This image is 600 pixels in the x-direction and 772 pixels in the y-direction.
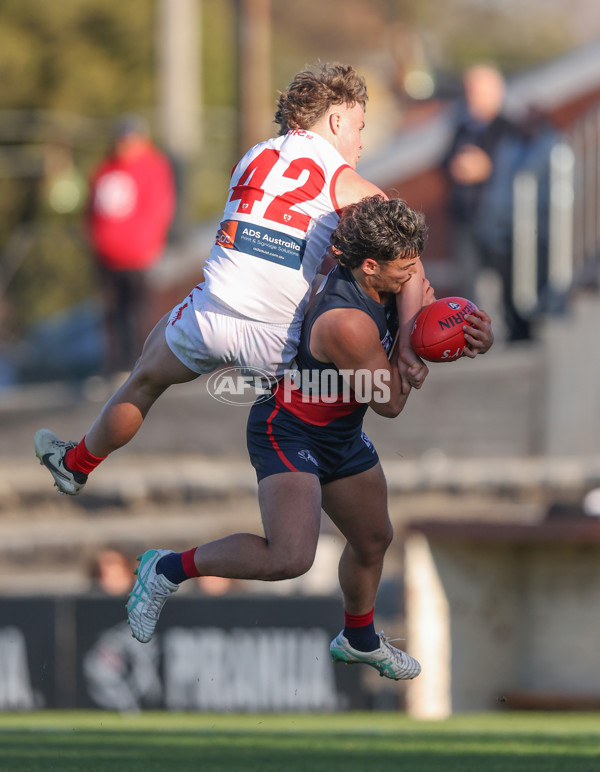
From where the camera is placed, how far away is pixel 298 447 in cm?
630

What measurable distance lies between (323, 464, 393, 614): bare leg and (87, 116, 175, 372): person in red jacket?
7223mm

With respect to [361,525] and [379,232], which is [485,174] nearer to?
[361,525]

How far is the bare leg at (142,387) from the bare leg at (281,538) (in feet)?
2.05

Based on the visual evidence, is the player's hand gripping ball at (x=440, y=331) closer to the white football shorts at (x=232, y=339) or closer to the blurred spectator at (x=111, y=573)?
the white football shorts at (x=232, y=339)

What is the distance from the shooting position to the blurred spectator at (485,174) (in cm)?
1266

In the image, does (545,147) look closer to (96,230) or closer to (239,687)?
(96,230)

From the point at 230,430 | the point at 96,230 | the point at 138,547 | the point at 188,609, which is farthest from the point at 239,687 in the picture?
the point at 96,230

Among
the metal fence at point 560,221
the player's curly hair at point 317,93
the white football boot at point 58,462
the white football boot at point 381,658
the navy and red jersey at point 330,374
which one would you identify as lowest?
the white football boot at point 381,658

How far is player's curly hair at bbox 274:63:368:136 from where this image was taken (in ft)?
20.9

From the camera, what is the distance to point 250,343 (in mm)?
6281

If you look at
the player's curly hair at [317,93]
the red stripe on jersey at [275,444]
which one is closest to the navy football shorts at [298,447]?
the red stripe on jersey at [275,444]

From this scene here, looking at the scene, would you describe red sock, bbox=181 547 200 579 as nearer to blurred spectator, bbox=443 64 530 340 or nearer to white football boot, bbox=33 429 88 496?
white football boot, bbox=33 429 88 496

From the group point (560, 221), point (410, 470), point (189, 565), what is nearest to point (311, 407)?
point (189, 565)

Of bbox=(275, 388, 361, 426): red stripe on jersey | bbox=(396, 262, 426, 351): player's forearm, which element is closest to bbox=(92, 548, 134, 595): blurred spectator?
bbox=(275, 388, 361, 426): red stripe on jersey
